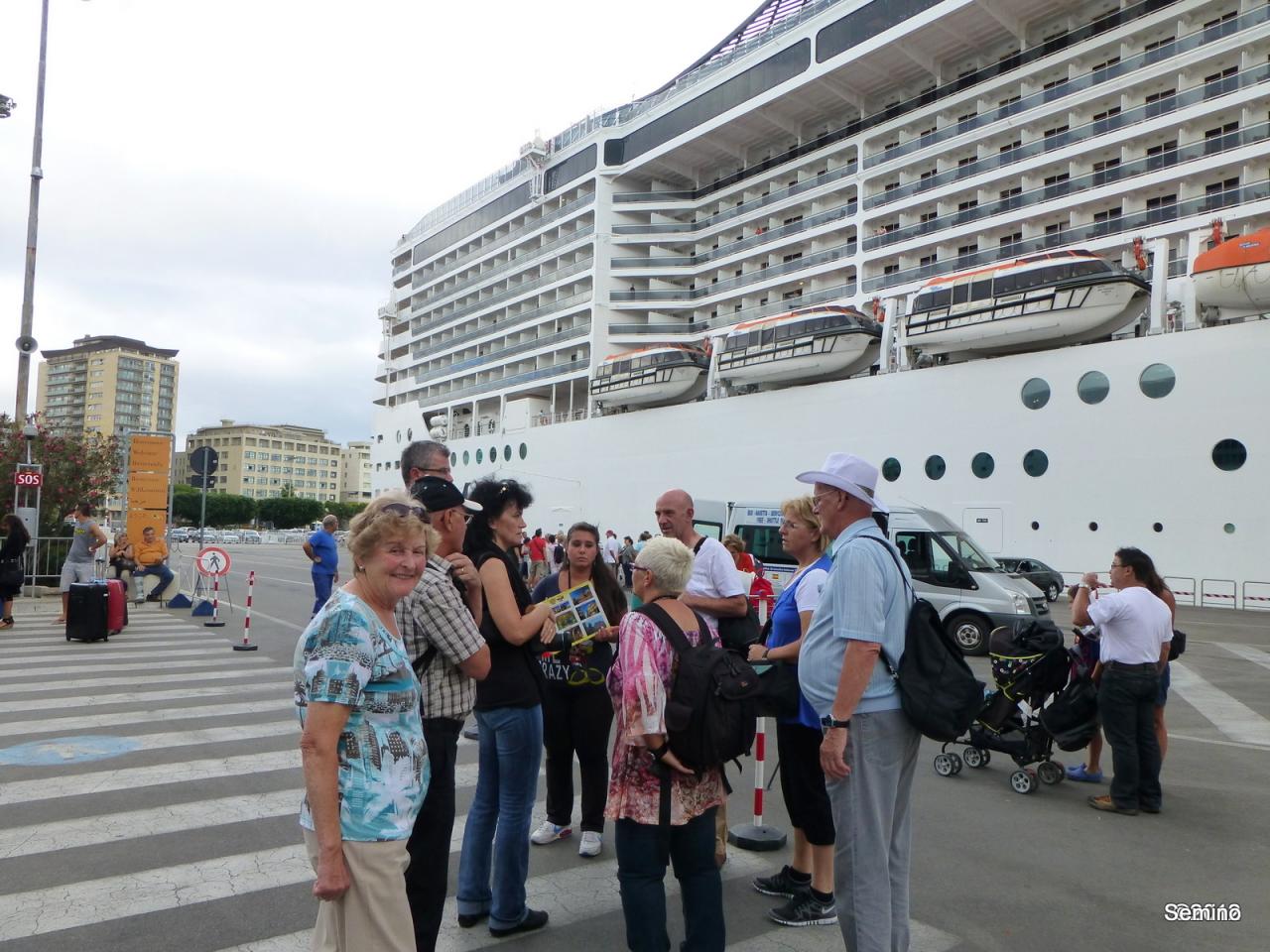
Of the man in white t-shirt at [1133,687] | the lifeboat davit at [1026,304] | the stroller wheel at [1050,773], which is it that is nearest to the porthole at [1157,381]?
the lifeboat davit at [1026,304]

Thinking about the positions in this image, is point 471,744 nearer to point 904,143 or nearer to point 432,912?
point 432,912

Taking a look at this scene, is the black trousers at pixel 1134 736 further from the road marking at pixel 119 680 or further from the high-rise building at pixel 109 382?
the high-rise building at pixel 109 382

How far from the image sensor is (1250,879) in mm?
3963

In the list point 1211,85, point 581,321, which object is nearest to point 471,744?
point 1211,85

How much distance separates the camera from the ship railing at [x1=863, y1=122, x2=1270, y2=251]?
62.4ft

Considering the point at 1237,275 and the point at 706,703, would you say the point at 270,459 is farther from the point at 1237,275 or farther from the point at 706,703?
the point at 706,703

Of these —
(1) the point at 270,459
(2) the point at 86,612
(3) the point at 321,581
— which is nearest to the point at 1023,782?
(3) the point at 321,581

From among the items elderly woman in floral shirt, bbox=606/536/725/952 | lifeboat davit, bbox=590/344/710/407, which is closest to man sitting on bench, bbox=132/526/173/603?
elderly woman in floral shirt, bbox=606/536/725/952

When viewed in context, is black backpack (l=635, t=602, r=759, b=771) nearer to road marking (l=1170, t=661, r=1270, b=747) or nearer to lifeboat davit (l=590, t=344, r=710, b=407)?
road marking (l=1170, t=661, r=1270, b=747)

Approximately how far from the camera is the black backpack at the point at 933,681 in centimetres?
275

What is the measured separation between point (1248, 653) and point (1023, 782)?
8.47 meters

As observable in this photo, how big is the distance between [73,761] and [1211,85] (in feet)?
82.4

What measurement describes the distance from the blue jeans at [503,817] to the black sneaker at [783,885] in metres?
1.14

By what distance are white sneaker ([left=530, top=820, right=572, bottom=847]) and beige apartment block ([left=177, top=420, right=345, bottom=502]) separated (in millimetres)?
144014
